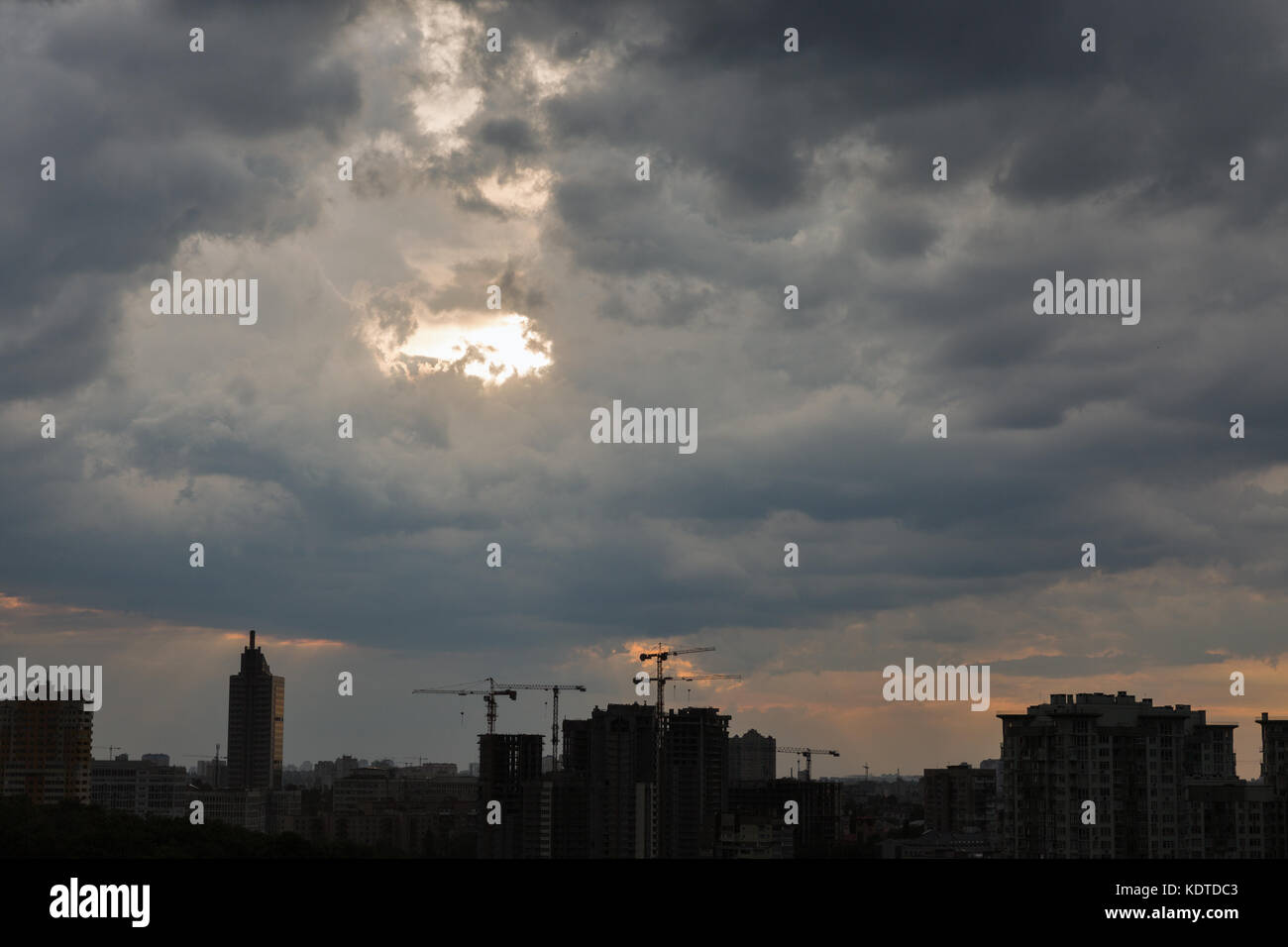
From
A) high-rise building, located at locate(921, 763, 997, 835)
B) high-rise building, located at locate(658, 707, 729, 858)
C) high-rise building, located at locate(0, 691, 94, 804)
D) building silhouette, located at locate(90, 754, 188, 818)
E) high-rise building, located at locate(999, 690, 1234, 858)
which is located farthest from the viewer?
building silhouette, located at locate(90, 754, 188, 818)

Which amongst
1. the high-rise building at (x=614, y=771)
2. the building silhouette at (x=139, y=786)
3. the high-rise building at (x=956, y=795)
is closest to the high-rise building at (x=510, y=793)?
the high-rise building at (x=614, y=771)

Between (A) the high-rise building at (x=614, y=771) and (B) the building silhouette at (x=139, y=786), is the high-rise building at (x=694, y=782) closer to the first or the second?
(A) the high-rise building at (x=614, y=771)

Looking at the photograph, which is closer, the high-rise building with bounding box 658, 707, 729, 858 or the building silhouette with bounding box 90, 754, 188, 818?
the high-rise building with bounding box 658, 707, 729, 858

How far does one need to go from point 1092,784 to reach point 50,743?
421ft

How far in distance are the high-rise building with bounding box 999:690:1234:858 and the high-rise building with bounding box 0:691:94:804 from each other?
4463 inches

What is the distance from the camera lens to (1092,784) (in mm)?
92875

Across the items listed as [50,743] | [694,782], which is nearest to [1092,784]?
[694,782]

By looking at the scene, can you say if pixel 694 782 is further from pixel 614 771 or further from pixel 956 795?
pixel 956 795

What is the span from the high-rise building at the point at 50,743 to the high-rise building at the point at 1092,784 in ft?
372

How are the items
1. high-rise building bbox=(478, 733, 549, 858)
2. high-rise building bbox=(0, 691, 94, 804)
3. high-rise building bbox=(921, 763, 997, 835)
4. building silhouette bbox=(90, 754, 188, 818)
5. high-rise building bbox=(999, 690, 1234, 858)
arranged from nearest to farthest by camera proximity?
high-rise building bbox=(999, 690, 1234, 858)
high-rise building bbox=(478, 733, 549, 858)
high-rise building bbox=(0, 691, 94, 804)
high-rise building bbox=(921, 763, 997, 835)
building silhouette bbox=(90, 754, 188, 818)

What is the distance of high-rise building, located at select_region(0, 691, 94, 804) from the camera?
5999 inches

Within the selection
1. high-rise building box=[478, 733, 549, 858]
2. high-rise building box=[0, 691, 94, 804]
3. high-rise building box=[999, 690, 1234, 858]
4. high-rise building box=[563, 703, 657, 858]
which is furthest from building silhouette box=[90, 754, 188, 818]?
high-rise building box=[999, 690, 1234, 858]

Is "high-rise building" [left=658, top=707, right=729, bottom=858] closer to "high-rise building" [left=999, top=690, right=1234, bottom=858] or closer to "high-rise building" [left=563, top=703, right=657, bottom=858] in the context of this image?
"high-rise building" [left=563, top=703, right=657, bottom=858]
